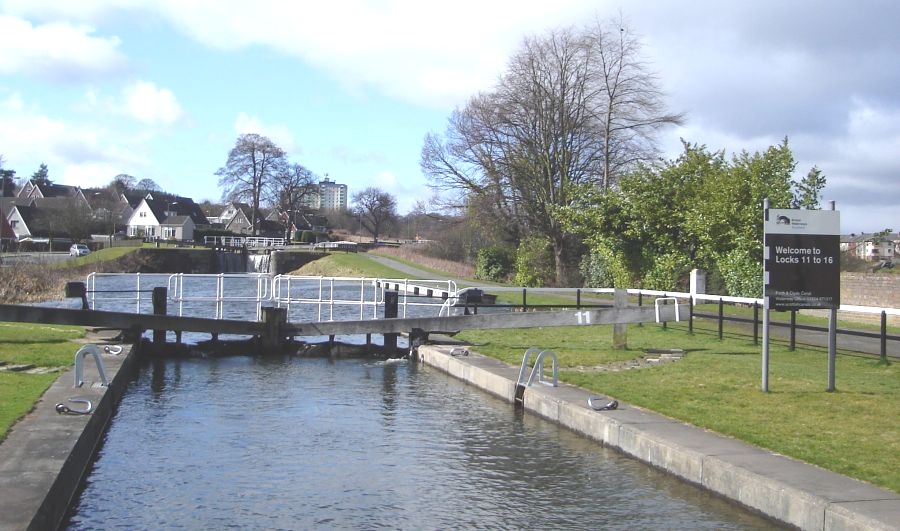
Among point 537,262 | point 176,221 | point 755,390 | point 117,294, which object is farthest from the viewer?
point 176,221

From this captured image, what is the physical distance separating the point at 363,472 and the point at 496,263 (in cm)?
4275

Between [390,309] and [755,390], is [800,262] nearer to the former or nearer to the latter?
[755,390]

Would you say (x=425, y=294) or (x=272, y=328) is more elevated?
(x=425, y=294)

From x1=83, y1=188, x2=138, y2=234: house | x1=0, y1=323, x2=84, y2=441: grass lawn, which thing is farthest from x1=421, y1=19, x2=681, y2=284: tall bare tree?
x1=83, y1=188, x2=138, y2=234: house

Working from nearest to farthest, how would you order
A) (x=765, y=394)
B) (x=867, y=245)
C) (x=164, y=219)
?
(x=765, y=394)
(x=867, y=245)
(x=164, y=219)

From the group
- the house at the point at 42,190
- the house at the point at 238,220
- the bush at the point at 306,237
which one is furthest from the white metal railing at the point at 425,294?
the house at the point at 42,190

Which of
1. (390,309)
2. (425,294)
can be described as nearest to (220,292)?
(390,309)

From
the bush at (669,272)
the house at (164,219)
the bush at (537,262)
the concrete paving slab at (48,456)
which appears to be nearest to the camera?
the concrete paving slab at (48,456)

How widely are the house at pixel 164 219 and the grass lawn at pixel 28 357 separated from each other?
333 ft

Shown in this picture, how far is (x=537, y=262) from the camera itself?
47.6 metres

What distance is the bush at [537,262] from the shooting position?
4722cm

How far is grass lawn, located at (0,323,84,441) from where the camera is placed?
35.3 feet

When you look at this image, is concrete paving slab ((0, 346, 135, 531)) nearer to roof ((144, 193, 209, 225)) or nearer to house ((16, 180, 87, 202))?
roof ((144, 193, 209, 225))

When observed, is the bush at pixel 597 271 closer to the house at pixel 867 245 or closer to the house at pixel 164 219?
the house at pixel 867 245
